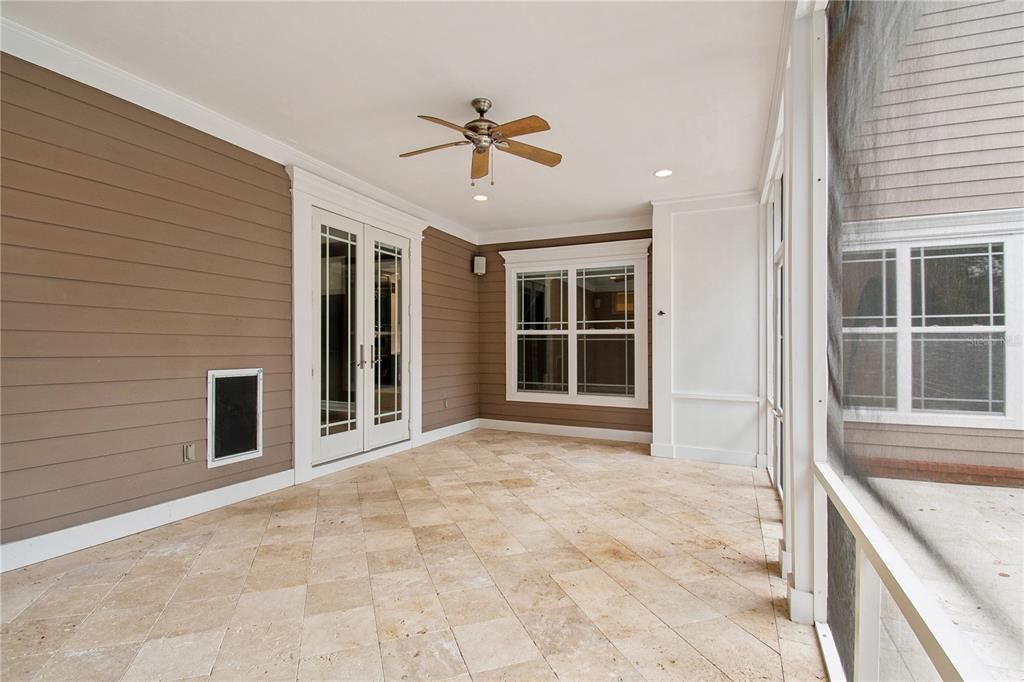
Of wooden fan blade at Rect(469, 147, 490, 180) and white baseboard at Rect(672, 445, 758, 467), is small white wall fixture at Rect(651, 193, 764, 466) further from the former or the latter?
wooden fan blade at Rect(469, 147, 490, 180)

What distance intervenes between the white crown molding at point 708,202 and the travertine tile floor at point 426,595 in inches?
119

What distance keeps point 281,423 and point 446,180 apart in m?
2.77

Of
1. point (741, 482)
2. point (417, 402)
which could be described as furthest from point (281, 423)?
point (741, 482)

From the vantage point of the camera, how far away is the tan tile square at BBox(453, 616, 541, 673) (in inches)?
75.7

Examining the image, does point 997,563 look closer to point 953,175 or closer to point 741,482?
point 953,175

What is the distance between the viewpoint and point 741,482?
14.6 feet

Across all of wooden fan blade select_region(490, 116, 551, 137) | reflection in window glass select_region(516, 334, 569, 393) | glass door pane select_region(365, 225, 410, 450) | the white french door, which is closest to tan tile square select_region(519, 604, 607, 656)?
wooden fan blade select_region(490, 116, 551, 137)

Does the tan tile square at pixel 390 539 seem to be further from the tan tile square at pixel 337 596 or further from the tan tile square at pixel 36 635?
the tan tile square at pixel 36 635

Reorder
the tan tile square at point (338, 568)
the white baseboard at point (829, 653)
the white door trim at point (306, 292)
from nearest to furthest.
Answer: the white baseboard at point (829, 653) < the tan tile square at point (338, 568) < the white door trim at point (306, 292)

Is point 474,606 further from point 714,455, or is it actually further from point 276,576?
point 714,455

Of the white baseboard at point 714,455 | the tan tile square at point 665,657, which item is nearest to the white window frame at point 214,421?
the tan tile square at point 665,657

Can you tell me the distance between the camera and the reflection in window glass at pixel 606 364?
21.0 feet

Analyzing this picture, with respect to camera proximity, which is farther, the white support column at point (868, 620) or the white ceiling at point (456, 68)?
the white ceiling at point (456, 68)

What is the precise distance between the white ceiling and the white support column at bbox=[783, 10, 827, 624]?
20.9 inches
